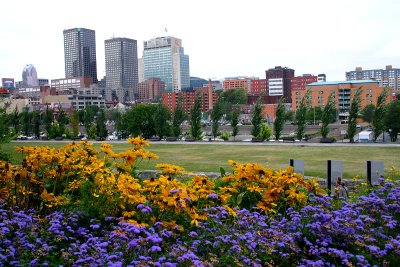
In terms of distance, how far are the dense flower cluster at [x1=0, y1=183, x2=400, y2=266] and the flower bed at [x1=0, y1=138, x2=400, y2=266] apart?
1 cm

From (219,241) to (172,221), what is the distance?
68 cm

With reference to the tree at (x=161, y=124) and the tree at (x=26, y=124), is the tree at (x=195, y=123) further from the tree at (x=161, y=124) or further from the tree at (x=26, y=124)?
the tree at (x=26, y=124)

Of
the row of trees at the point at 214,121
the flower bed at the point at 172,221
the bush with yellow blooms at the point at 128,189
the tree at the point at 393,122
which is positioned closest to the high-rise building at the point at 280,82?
the row of trees at the point at 214,121

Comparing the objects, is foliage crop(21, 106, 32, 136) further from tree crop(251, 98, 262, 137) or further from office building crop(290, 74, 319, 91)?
office building crop(290, 74, 319, 91)

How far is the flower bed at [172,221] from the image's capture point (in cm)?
353

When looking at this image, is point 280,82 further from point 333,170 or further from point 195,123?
point 333,170

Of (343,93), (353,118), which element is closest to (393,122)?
(353,118)

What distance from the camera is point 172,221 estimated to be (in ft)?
14.2

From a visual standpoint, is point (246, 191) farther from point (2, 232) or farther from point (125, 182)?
point (2, 232)

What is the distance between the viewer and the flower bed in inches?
139

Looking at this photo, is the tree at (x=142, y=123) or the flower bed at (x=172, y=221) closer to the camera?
the flower bed at (x=172, y=221)

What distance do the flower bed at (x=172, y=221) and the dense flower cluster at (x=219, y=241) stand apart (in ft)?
0.04

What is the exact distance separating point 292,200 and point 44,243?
2954 mm

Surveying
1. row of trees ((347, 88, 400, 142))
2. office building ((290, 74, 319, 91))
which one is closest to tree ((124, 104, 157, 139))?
row of trees ((347, 88, 400, 142))
